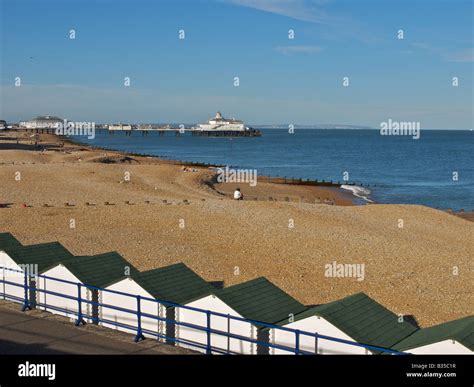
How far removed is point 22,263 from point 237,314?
18.6 feet

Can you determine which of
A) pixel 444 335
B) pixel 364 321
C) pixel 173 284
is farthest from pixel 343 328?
pixel 173 284

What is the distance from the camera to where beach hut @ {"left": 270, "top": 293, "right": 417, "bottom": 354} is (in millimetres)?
9539

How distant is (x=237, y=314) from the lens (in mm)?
10562

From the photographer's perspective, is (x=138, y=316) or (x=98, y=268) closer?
(x=138, y=316)

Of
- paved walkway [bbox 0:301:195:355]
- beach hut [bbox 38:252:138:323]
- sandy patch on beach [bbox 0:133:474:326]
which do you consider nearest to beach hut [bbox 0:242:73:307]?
beach hut [bbox 38:252:138:323]

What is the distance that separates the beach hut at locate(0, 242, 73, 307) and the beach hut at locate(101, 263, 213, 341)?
1821mm

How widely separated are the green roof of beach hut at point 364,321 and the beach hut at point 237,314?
0.63 metres

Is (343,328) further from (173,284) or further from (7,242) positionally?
(7,242)

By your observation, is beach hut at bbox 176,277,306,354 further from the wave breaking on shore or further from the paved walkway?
the wave breaking on shore

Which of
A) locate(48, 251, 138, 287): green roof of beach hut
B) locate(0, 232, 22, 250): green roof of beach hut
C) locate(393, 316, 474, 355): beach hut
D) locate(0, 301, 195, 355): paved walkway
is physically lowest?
locate(0, 301, 195, 355): paved walkway

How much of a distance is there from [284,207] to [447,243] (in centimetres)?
860

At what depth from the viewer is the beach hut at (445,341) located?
8.80 m
